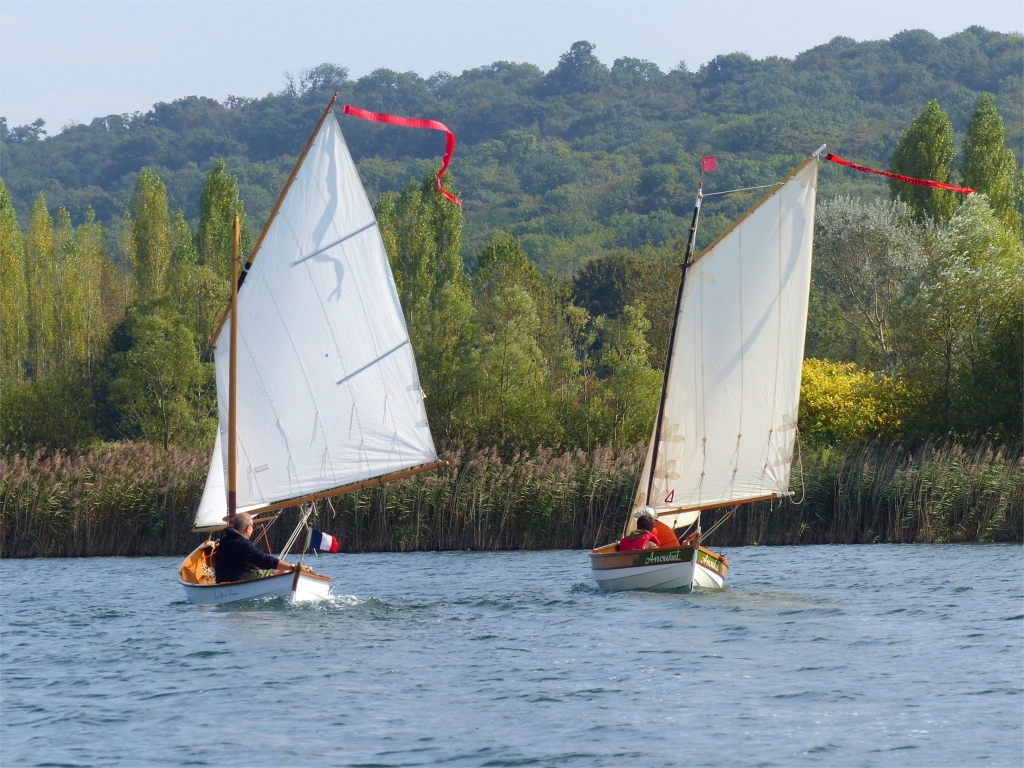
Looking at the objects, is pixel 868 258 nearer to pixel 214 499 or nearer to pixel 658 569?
pixel 658 569

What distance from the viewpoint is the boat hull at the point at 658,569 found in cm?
2603

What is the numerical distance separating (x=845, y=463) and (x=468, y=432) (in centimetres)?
1461

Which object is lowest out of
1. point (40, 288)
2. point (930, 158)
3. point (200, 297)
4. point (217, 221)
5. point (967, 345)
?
point (967, 345)

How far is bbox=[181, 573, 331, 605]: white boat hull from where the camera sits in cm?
2406

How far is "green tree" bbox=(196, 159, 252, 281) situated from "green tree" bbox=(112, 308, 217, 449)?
17.5m

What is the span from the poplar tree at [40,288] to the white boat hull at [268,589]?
1966 inches

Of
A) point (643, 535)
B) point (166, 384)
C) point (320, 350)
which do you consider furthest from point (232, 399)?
point (166, 384)

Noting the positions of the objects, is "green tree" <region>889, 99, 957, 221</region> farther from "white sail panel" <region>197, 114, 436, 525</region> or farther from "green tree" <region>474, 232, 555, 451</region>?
"white sail panel" <region>197, 114, 436, 525</region>

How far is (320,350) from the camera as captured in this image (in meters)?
25.8

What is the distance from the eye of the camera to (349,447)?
26.1 metres

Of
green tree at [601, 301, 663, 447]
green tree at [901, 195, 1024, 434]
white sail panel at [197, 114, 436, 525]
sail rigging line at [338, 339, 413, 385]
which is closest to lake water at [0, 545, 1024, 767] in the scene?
white sail panel at [197, 114, 436, 525]

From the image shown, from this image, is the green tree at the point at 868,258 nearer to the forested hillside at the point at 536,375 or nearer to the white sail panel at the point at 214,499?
the forested hillside at the point at 536,375

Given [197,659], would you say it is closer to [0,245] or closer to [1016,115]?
[0,245]

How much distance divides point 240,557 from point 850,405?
28156 millimetres
